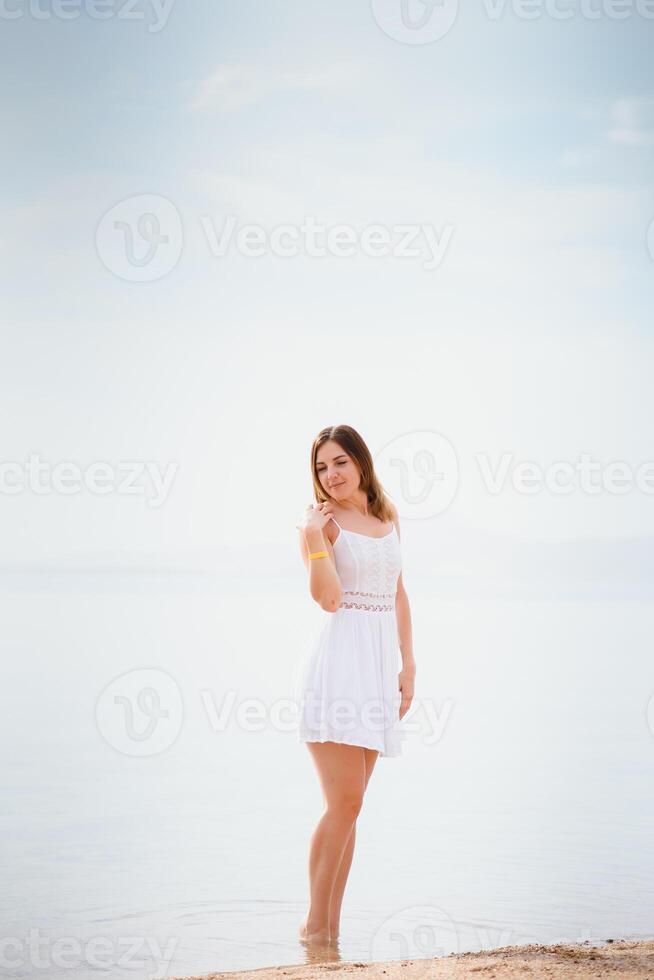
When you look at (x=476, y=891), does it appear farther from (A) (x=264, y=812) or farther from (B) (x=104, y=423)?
(B) (x=104, y=423)

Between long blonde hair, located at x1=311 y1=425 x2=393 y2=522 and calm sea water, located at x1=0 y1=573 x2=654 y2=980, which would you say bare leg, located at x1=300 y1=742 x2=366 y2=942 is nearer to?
calm sea water, located at x1=0 y1=573 x2=654 y2=980

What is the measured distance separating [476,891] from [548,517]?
1053 inches

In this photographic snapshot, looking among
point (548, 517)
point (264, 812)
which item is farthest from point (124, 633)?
point (548, 517)

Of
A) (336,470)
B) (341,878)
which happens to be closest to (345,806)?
(341,878)

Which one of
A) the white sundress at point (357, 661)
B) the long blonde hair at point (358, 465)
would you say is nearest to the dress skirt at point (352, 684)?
the white sundress at point (357, 661)

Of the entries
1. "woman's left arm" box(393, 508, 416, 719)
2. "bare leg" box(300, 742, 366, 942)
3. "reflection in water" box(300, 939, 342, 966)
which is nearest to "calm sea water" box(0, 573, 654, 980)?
"reflection in water" box(300, 939, 342, 966)

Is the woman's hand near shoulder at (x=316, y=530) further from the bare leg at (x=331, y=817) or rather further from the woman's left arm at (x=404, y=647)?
the bare leg at (x=331, y=817)

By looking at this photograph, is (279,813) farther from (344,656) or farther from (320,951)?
(344,656)

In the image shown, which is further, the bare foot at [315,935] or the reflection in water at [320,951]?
the bare foot at [315,935]

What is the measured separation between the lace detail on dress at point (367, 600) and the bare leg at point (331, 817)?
0.38m

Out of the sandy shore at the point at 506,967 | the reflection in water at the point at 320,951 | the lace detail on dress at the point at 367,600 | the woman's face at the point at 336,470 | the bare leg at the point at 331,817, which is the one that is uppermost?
the woman's face at the point at 336,470

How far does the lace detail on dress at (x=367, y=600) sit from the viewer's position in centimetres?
317

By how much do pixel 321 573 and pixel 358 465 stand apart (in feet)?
1.15

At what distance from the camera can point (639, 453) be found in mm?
22375
